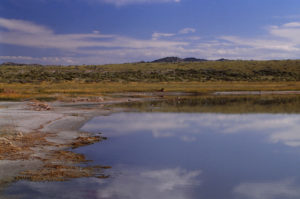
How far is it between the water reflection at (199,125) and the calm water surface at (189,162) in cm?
5

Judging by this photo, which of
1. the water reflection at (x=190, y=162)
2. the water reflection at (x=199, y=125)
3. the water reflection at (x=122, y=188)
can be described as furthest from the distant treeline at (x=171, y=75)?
the water reflection at (x=122, y=188)

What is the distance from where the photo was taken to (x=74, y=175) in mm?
11648

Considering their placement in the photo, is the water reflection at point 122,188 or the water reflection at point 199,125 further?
the water reflection at point 199,125

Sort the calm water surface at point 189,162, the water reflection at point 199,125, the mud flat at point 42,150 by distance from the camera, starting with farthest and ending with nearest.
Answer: the water reflection at point 199,125
the mud flat at point 42,150
the calm water surface at point 189,162

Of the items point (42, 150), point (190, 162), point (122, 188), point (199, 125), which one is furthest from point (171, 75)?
point (122, 188)

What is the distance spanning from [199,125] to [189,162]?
34.3 ft

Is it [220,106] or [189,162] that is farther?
[220,106]

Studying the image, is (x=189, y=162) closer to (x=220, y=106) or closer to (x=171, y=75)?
(x=220, y=106)

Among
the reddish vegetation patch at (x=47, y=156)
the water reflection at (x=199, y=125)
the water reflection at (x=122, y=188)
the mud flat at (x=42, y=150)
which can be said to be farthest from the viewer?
the water reflection at (x=199, y=125)

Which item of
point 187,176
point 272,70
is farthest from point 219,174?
point 272,70

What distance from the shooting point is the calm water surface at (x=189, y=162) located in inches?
404

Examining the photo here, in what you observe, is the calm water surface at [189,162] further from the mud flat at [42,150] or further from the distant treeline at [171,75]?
the distant treeline at [171,75]

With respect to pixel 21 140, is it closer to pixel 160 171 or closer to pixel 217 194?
pixel 160 171

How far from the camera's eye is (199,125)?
2419 cm
